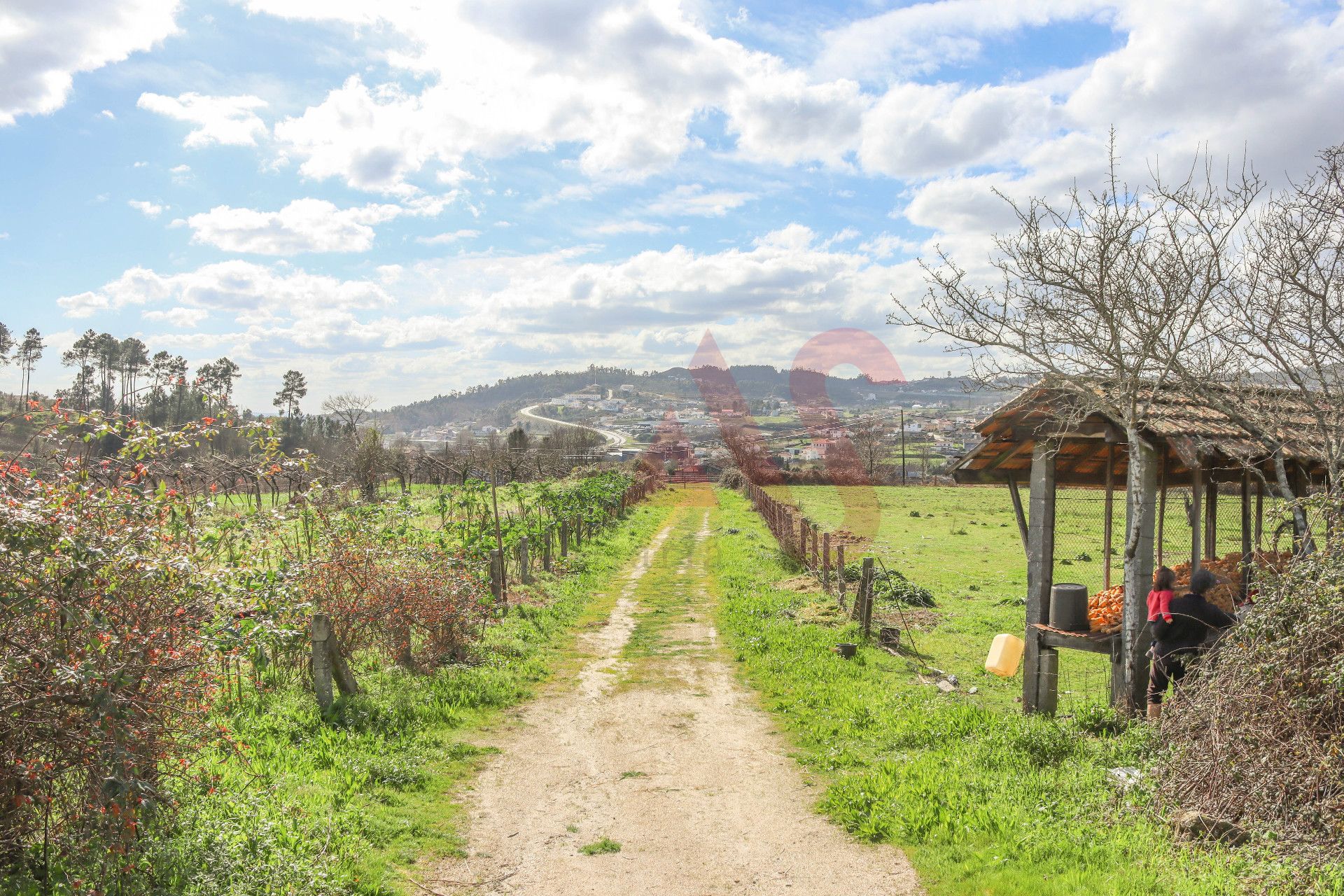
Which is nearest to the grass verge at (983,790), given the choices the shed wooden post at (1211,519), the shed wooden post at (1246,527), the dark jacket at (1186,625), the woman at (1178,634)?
the woman at (1178,634)

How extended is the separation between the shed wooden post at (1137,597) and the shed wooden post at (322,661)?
24.4 ft

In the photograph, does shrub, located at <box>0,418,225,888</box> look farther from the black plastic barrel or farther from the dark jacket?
the black plastic barrel

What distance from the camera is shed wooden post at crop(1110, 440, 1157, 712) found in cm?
742

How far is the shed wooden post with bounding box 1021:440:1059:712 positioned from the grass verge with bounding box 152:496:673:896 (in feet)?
18.0

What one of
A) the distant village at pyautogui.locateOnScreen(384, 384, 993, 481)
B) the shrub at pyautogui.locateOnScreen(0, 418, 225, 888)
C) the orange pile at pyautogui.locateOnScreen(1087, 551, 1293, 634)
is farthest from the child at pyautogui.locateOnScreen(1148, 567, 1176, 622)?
the shrub at pyautogui.locateOnScreen(0, 418, 225, 888)

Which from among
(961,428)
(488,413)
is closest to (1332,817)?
(961,428)

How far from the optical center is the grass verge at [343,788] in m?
4.82

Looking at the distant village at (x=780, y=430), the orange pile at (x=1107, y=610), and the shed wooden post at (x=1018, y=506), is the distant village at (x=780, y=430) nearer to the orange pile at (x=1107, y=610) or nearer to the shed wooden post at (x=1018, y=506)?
the shed wooden post at (x=1018, y=506)

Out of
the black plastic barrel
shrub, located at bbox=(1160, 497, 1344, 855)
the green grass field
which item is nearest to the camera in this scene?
shrub, located at bbox=(1160, 497, 1344, 855)

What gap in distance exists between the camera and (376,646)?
10.5 meters

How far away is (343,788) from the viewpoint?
20.9 ft

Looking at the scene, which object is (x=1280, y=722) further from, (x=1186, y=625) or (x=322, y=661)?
(x=322, y=661)

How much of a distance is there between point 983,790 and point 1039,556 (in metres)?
3.07

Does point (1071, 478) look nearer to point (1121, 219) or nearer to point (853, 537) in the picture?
point (1121, 219)
